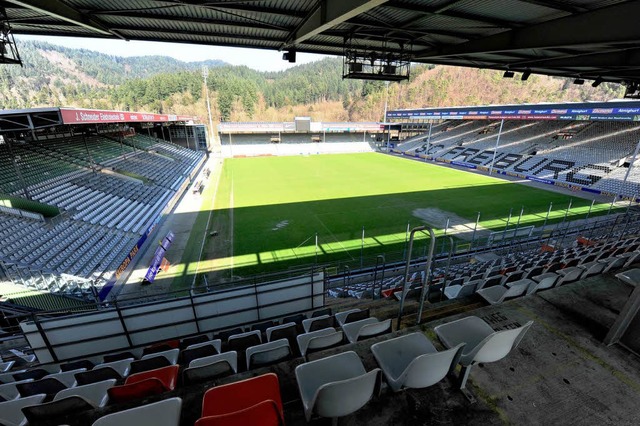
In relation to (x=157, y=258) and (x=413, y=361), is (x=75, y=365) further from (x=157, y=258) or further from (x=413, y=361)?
(x=157, y=258)

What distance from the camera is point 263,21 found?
22.7ft

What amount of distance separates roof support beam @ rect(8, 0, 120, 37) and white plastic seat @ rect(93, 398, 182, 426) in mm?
6021

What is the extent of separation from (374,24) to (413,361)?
7.50 meters

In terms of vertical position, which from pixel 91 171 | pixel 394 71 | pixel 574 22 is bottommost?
pixel 91 171

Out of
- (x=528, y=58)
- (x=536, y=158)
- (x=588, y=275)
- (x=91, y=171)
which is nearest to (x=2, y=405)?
(x=588, y=275)

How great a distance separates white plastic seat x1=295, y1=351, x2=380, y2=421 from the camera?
1881 mm

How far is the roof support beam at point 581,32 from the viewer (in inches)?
189

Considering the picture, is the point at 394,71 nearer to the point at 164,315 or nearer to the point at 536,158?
the point at 164,315

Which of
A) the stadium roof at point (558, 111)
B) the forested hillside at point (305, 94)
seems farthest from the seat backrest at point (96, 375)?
the forested hillside at point (305, 94)

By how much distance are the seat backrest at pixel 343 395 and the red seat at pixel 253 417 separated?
0.94 ft

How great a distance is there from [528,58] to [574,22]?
15.2 ft

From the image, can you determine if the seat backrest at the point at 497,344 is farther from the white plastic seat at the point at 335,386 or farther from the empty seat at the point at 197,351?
the empty seat at the point at 197,351

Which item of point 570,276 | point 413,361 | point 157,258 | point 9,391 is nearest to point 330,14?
point 413,361

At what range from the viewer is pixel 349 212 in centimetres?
1931
